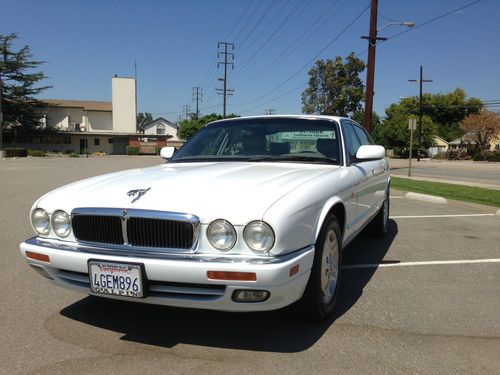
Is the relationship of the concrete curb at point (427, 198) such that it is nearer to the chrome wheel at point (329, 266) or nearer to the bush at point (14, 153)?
the chrome wheel at point (329, 266)

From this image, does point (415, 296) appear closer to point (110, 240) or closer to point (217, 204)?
point (217, 204)

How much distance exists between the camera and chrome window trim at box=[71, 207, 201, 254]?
2.78 meters

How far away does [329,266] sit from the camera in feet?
11.6

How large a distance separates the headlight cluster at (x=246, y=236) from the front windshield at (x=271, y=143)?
5.46ft

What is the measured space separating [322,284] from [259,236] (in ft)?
2.98

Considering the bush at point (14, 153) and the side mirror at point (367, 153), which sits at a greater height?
the side mirror at point (367, 153)

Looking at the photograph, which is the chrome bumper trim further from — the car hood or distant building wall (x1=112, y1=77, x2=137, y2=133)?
distant building wall (x1=112, y1=77, x2=137, y2=133)

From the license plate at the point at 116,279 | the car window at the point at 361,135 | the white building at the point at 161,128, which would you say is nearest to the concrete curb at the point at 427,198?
the car window at the point at 361,135

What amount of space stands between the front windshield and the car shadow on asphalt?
1.38 metres

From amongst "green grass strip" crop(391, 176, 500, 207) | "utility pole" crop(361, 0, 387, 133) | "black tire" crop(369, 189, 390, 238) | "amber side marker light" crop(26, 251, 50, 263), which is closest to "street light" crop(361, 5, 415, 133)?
"utility pole" crop(361, 0, 387, 133)

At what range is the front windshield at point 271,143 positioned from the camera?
4414mm

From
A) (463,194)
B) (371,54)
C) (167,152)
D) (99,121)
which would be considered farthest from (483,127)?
(167,152)

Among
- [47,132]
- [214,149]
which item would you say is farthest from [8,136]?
[214,149]

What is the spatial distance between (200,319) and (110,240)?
100cm
